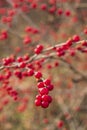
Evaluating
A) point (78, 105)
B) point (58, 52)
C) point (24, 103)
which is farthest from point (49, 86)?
point (24, 103)

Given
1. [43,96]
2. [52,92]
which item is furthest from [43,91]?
[52,92]

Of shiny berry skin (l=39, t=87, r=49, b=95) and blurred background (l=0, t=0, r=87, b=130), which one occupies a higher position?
shiny berry skin (l=39, t=87, r=49, b=95)

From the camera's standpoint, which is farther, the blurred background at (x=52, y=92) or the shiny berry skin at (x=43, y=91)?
the blurred background at (x=52, y=92)

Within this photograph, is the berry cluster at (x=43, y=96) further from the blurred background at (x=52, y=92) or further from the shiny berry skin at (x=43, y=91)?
the blurred background at (x=52, y=92)

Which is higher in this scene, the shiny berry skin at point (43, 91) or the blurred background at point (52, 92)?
the shiny berry skin at point (43, 91)

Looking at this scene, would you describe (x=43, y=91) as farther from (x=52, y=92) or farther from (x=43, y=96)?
(x=52, y=92)

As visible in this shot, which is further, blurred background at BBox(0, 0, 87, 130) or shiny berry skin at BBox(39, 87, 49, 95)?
blurred background at BBox(0, 0, 87, 130)

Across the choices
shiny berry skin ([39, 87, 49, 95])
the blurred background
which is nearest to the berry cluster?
shiny berry skin ([39, 87, 49, 95])

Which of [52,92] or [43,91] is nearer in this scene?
[43,91]

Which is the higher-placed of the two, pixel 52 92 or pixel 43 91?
pixel 43 91

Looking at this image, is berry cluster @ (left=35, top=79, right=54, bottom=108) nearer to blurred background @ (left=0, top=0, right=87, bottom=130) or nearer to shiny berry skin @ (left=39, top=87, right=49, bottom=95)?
shiny berry skin @ (left=39, top=87, right=49, bottom=95)

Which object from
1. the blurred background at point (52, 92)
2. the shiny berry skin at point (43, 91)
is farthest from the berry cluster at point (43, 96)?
the blurred background at point (52, 92)
